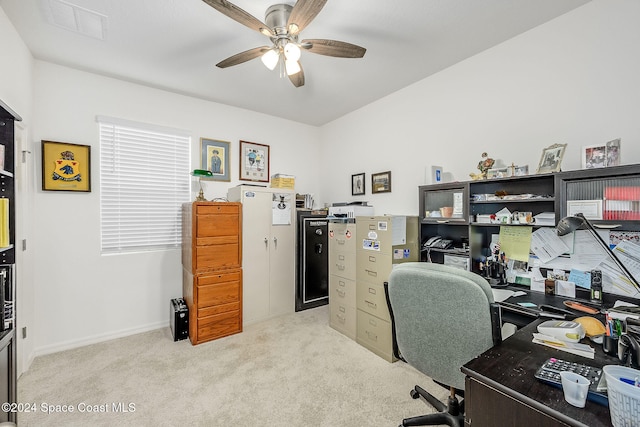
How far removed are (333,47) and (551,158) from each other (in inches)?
67.5

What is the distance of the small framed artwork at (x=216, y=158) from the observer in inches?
135

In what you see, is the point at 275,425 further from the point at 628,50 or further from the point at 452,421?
the point at 628,50

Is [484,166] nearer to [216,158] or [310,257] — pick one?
[310,257]

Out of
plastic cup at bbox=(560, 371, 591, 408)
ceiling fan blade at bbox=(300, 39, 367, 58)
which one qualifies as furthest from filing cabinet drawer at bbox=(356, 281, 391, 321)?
ceiling fan blade at bbox=(300, 39, 367, 58)

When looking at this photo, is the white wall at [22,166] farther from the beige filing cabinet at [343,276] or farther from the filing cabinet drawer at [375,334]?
the filing cabinet drawer at [375,334]

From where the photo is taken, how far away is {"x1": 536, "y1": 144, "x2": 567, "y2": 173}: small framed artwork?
1843mm

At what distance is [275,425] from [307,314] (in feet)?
6.16

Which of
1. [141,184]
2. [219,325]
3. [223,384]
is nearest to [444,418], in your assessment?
[223,384]

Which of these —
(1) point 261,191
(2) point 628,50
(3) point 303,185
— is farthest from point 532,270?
(3) point 303,185

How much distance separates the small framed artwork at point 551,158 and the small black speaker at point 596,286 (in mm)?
710

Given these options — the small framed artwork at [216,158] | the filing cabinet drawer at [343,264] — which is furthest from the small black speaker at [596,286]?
the small framed artwork at [216,158]

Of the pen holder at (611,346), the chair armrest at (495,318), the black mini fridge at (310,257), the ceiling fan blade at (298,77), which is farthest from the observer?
the black mini fridge at (310,257)

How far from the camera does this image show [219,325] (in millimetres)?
2895

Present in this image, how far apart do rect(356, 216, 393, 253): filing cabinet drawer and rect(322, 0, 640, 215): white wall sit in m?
0.66
